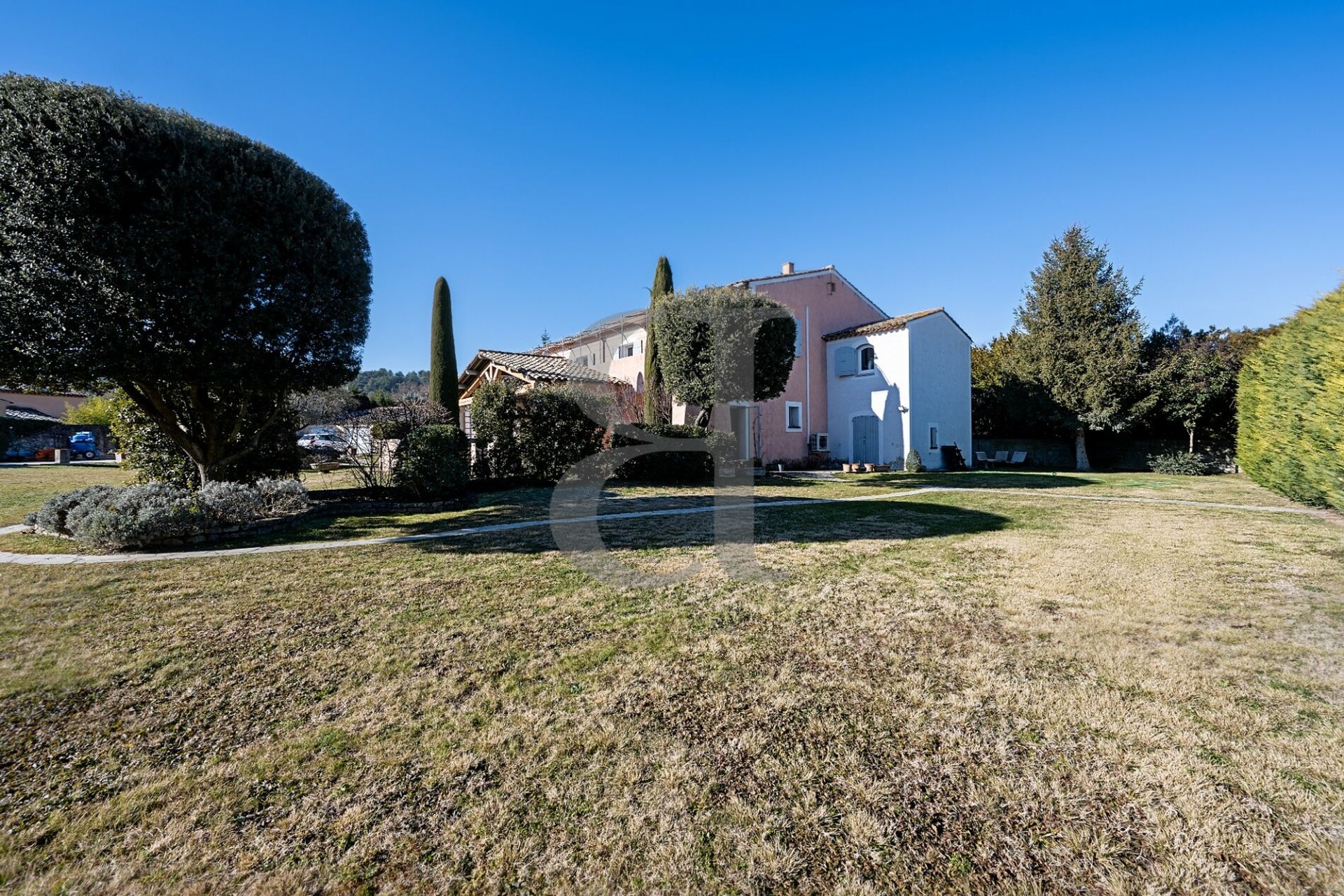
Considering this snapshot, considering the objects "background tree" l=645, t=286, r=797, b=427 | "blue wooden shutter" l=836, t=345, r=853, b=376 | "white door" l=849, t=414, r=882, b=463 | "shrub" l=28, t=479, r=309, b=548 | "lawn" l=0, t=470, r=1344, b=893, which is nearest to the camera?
→ "lawn" l=0, t=470, r=1344, b=893

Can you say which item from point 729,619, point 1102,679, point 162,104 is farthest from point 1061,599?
point 162,104

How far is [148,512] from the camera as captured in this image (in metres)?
7.48

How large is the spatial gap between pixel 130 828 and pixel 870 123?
1643 cm

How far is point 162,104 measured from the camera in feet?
25.6

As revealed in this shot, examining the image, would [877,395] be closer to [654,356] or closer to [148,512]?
[654,356]

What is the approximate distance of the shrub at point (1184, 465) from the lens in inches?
859

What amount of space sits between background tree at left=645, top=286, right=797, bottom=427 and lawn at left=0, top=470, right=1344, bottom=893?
999cm

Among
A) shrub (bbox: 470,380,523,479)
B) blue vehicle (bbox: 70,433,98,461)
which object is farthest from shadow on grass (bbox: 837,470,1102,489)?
blue vehicle (bbox: 70,433,98,461)

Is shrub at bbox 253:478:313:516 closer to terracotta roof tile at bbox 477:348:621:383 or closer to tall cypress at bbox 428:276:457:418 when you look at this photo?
tall cypress at bbox 428:276:457:418

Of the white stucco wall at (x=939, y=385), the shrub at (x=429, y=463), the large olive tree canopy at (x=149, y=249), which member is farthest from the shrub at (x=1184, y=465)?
the large olive tree canopy at (x=149, y=249)

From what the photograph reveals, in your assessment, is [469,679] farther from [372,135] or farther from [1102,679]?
[372,135]

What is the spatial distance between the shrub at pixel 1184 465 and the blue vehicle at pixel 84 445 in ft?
171

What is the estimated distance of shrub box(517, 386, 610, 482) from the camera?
45.5 ft

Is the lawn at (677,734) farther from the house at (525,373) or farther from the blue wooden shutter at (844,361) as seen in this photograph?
the blue wooden shutter at (844,361)
